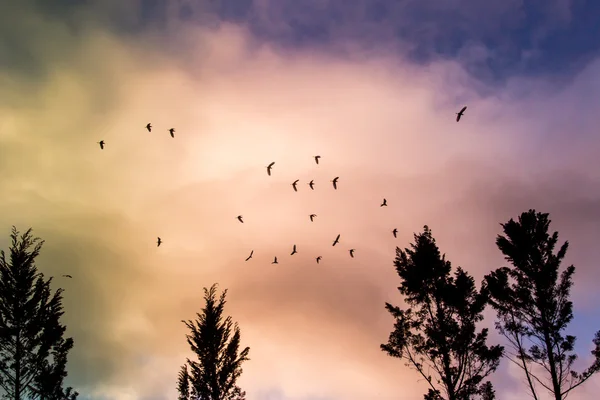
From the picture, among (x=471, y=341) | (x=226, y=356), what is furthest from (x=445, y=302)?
(x=226, y=356)

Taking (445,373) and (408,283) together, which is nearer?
(445,373)

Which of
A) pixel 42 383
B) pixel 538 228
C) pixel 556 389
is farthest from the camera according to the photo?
pixel 538 228

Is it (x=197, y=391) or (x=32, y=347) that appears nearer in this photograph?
(x=32, y=347)

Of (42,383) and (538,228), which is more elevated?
(538,228)

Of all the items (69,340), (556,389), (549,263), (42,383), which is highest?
(549,263)

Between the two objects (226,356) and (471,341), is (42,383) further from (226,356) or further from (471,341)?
(471,341)

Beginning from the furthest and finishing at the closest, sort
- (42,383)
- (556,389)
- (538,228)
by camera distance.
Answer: (538,228) < (42,383) < (556,389)

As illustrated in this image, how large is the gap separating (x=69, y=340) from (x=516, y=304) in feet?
80.2

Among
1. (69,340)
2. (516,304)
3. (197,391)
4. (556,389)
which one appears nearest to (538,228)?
(516,304)

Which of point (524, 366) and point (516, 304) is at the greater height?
point (516, 304)

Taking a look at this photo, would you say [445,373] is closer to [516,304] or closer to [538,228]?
[516,304]

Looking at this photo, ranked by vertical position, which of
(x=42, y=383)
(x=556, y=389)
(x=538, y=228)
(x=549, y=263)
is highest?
(x=538, y=228)

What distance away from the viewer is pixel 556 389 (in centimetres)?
2261

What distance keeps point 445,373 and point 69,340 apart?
20286mm
